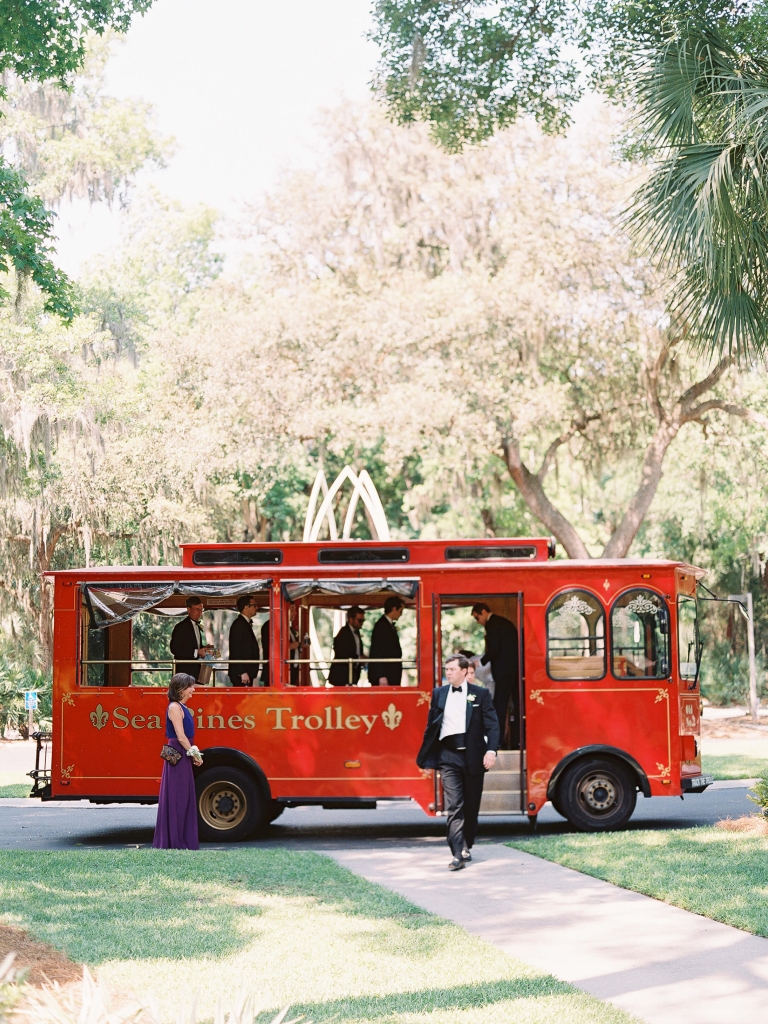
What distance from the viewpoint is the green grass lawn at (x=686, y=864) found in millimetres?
8562

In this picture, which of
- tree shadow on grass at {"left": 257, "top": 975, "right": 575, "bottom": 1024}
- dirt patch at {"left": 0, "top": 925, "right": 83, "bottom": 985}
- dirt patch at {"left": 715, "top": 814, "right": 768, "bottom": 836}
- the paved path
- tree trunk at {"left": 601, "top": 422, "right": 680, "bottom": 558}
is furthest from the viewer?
tree trunk at {"left": 601, "top": 422, "right": 680, "bottom": 558}

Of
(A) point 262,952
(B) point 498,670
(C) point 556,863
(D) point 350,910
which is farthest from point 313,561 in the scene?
(A) point 262,952

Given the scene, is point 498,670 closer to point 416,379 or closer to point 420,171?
point 416,379

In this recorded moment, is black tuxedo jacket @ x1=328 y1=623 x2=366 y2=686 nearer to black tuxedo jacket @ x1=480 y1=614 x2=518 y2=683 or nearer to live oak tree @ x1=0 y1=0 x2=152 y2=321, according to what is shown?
black tuxedo jacket @ x1=480 y1=614 x2=518 y2=683

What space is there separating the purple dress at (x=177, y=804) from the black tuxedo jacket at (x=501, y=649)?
335 centimetres

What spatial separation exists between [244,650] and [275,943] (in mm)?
6113

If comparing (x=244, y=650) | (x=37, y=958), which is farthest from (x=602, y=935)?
(x=244, y=650)

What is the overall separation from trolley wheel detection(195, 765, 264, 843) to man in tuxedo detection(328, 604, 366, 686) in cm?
142

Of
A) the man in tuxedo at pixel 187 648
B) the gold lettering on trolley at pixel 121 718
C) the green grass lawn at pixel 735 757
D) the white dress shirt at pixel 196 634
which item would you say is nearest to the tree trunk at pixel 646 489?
the green grass lawn at pixel 735 757

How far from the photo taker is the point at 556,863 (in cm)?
1082

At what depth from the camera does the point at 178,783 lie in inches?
471

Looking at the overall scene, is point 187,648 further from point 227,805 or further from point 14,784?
point 14,784

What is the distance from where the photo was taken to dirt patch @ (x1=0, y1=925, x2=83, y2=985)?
258 inches

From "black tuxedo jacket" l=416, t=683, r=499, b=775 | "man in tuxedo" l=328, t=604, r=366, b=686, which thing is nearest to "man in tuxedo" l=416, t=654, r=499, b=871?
"black tuxedo jacket" l=416, t=683, r=499, b=775
